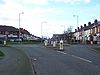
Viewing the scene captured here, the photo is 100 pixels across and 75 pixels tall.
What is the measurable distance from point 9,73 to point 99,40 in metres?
81.7

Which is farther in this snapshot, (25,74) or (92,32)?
(92,32)

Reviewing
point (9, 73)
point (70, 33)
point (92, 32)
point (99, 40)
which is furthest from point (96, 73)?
point (70, 33)

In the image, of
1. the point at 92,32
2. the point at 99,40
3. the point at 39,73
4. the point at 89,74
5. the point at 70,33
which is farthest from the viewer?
the point at 70,33

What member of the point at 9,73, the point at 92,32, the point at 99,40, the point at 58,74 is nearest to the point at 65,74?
the point at 58,74

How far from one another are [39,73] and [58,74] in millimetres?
1274

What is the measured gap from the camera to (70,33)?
→ 153125 millimetres

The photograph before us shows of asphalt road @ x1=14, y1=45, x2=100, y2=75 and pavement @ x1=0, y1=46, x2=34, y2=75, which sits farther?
asphalt road @ x1=14, y1=45, x2=100, y2=75

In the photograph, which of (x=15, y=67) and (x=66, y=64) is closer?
(x=15, y=67)

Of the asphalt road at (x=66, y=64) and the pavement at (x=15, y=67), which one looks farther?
the asphalt road at (x=66, y=64)

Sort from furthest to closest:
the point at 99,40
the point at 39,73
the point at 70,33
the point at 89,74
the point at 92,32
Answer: the point at 70,33, the point at 92,32, the point at 99,40, the point at 39,73, the point at 89,74

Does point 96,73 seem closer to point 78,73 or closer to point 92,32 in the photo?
point 78,73

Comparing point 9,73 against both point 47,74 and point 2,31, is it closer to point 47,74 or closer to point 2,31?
point 47,74

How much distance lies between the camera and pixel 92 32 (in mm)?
111812

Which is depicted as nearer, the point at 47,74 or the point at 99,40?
the point at 47,74
